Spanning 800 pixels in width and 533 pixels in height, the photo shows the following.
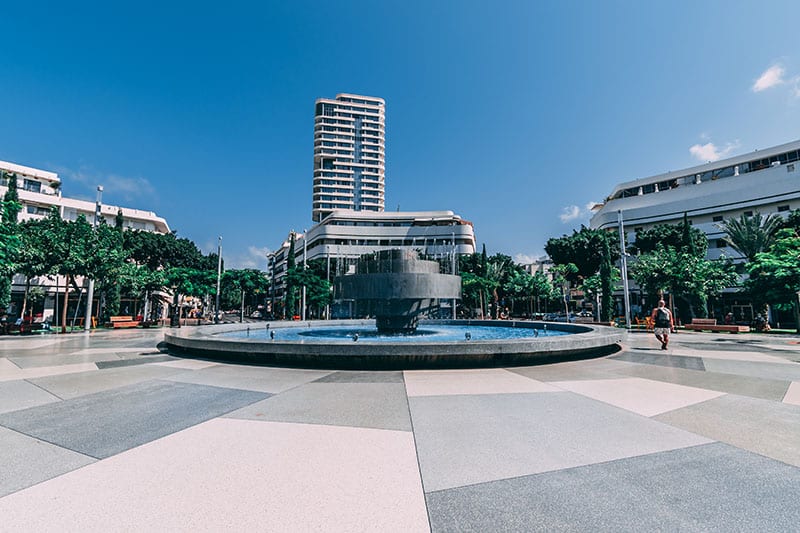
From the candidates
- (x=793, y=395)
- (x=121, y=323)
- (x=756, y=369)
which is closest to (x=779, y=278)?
(x=756, y=369)

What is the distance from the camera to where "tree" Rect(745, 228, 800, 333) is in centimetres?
1778

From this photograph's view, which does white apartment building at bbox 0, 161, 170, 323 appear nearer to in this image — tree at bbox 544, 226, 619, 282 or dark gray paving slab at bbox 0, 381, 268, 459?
dark gray paving slab at bbox 0, 381, 268, 459

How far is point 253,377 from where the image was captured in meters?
8.23

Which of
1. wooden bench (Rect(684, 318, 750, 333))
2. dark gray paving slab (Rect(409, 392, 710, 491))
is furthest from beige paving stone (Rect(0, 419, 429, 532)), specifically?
wooden bench (Rect(684, 318, 750, 333))

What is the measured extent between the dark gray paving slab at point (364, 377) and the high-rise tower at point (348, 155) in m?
98.5

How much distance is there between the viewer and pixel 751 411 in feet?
18.0

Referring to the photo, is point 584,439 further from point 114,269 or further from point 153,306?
point 153,306

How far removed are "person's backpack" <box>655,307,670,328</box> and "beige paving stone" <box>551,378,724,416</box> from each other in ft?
21.3

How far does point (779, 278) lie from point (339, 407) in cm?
2344

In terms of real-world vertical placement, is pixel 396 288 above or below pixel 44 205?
below

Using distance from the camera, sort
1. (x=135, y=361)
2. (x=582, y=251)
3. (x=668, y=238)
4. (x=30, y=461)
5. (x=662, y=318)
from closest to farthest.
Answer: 1. (x=30, y=461)
2. (x=135, y=361)
3. (x=662, y=318)
4. (x=668, y=238)
5. (x=582, y=251)

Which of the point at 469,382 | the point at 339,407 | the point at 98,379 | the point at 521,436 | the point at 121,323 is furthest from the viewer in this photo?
the point at 121,323

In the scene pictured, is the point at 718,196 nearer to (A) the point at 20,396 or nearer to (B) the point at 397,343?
(B) the point at 397,343

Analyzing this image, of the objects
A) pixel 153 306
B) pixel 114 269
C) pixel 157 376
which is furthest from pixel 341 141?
pixel 157 376
